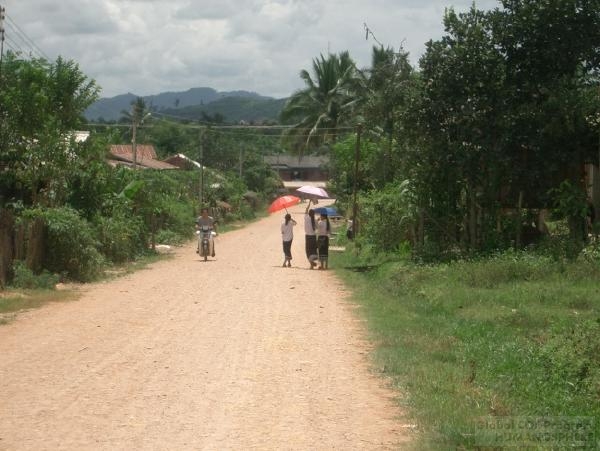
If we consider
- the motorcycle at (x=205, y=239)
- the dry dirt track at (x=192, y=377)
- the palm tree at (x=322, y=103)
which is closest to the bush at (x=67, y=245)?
the dry dirt track at (x=192, y=377)

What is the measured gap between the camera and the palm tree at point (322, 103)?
48.8 meters

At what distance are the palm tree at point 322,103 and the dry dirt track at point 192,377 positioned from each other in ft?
105

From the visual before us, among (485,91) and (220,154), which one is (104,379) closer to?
(485,91)

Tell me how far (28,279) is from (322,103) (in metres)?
34.4

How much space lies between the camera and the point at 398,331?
12969mm

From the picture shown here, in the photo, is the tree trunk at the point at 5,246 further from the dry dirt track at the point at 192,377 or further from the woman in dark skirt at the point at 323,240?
the woman in dark skirt at the point at 323,240

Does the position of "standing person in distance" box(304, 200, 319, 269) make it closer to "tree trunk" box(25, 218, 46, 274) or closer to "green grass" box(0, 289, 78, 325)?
"tree trunk" box(25, 218, 46, 274)

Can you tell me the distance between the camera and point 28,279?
57.4ft

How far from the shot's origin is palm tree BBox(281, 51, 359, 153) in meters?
48.8

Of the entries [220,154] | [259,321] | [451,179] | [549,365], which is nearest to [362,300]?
[259,321]

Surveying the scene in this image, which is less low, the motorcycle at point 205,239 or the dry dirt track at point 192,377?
the motorcycle at point 205,239

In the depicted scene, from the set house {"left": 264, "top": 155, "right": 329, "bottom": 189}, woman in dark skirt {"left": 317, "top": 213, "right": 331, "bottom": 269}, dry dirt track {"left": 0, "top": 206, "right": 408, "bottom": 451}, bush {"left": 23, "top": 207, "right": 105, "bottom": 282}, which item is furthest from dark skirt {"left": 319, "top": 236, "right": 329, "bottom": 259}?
house {"left": 264, "top": 155, "right": 329, "bottom": 189}

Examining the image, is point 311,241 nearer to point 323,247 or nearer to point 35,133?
point 323,247

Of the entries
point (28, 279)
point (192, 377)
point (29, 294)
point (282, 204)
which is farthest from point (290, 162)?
point (192, 377)
